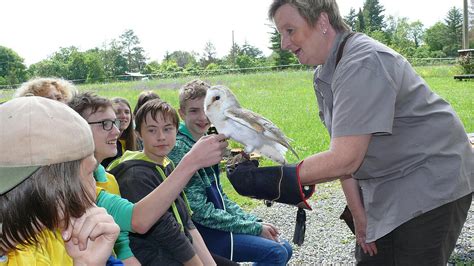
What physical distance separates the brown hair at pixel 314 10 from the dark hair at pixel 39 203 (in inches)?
62.1

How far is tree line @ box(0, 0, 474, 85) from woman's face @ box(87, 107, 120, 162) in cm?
5157

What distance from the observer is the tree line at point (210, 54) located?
6400 cm

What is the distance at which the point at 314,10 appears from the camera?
275cm

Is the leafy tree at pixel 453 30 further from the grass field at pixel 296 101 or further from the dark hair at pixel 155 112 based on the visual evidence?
the dark hair at pixel 155 112

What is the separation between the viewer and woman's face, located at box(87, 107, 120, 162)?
3012 millimetres

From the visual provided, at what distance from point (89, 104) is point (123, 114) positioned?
55.2 inches

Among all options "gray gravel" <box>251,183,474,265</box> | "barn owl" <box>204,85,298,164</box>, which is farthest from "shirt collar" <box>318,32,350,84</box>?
"gray gravel" <box>251,183,474,265</box>

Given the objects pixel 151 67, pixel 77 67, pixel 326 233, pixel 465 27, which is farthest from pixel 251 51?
pixel 326 233

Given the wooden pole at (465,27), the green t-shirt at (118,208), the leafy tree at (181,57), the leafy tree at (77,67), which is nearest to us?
the green t-shirt at (118,208)

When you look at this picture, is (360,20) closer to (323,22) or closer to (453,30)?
(453,30)

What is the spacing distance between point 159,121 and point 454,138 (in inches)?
69.4

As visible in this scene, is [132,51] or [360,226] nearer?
[360,226]

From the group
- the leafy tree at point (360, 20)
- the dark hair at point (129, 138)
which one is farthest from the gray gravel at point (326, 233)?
the leafy tree at point (360, 20)

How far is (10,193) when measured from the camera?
153cm
